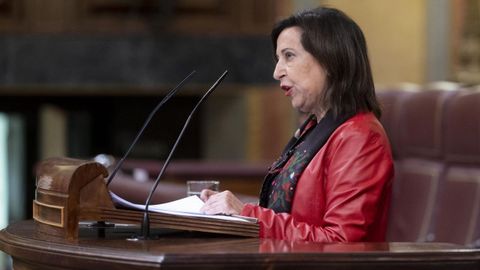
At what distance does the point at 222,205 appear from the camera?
91.1 inches

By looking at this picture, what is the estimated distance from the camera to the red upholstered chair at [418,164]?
4078mm

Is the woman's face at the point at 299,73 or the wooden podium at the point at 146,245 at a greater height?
the woman's face at the point at 299,73

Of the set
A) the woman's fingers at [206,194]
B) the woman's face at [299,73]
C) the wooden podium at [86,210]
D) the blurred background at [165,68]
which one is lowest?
the blurred background at [165,68]

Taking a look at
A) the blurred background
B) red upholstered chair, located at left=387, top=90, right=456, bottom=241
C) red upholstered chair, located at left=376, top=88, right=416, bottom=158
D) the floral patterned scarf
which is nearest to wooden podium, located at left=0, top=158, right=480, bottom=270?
the floral patterned scarf

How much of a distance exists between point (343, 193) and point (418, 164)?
2.03 metres

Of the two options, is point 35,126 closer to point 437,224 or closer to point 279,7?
point 279,7

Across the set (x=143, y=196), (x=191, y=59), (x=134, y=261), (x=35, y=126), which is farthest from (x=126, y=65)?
(x=134, y=261)

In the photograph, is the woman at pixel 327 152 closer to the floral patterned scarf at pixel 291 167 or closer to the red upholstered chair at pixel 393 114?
the floral patterned scarf at pixel 291 167

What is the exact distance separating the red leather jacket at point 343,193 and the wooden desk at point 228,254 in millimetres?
169

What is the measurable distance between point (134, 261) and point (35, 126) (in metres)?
5.68

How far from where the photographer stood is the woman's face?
8.13ft

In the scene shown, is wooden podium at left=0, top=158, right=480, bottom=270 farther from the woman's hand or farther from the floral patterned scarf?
the floral patterned scarf

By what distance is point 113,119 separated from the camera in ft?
24.3

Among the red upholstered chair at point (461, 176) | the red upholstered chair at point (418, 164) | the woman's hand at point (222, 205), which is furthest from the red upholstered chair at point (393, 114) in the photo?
the woman's hand at point (222, 205)
